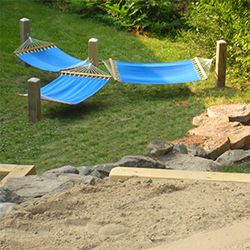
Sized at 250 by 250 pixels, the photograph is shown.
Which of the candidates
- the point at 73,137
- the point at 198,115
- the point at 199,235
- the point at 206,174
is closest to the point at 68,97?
the point at 73,137

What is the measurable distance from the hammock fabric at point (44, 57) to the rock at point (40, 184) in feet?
16.6

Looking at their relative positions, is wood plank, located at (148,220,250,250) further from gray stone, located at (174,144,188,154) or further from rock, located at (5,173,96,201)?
gray stone, located at (174,144,188,154)

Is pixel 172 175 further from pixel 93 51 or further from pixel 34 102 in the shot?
pixel 93 51

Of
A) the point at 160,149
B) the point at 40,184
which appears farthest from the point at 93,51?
the point at 40,184

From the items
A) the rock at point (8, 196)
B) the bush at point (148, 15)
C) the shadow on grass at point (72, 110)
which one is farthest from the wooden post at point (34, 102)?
the bush at point (148, 15)

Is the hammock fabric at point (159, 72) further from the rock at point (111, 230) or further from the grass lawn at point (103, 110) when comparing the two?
the rock at point (111, 230)

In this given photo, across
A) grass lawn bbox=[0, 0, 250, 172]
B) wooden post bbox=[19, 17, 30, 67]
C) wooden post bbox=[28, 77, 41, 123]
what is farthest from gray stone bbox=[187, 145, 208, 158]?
wooden post bbox=[19, 17, 30, 67]

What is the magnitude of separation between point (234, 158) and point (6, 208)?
245 cm

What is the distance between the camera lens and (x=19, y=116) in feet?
26.9

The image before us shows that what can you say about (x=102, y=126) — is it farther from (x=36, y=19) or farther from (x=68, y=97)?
(x=36, y=19)

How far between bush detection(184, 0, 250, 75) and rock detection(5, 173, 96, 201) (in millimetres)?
5166

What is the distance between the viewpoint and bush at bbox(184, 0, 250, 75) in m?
9.14

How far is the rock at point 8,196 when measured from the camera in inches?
151

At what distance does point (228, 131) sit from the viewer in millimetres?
6668
